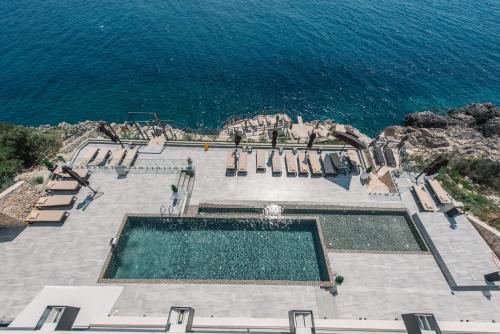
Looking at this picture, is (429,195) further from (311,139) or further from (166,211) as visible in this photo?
(166,211)

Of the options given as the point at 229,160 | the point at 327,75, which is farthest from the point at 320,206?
the point at 327,75

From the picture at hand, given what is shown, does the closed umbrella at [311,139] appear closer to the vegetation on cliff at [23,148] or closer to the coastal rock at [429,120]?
the coastal rock at [429,120]

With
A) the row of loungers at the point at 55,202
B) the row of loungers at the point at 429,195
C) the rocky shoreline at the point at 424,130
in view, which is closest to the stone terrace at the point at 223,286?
the row of loungers at the point at 55,202

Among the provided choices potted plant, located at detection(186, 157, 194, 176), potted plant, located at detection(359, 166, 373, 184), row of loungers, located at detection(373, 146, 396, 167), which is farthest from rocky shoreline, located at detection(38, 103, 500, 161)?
potted plant, located at detection(359, 166, 373, 184)

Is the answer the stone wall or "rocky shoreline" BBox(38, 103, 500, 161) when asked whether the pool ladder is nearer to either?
the stone wall

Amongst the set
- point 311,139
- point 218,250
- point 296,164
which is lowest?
point 218,250

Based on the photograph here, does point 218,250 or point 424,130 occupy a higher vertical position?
point 424,130

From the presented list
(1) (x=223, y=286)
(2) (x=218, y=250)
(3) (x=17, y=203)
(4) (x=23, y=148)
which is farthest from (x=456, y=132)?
(4) (x=23, y=148)
